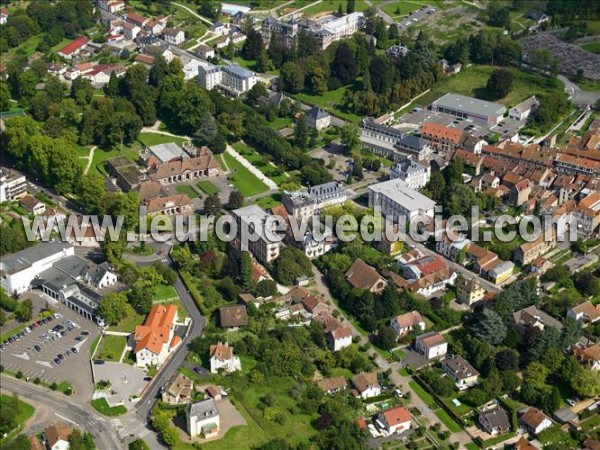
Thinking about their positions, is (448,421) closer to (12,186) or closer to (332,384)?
(332,384)

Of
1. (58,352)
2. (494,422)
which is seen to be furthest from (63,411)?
(494,422)

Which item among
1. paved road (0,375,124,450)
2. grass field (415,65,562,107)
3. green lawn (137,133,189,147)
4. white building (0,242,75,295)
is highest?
white building (0,242,75,295)

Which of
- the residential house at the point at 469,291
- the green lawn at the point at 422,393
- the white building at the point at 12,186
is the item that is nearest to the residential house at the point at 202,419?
the green lawn at the point at 422,393

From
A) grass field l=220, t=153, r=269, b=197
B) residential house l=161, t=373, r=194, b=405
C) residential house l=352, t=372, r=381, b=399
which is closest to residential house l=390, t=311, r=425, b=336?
residential house l=352, t=372, r=381, b=399

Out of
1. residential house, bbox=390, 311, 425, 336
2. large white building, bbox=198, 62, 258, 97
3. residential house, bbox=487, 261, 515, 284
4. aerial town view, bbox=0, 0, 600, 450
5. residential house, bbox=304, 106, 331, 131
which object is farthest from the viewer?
large white building, bbox=198, 62, 258, 97

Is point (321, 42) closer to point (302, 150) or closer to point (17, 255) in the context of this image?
point (302, 150)

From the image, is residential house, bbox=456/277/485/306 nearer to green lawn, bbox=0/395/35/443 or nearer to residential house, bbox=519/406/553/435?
residential house, bbox=519/406/553/435
